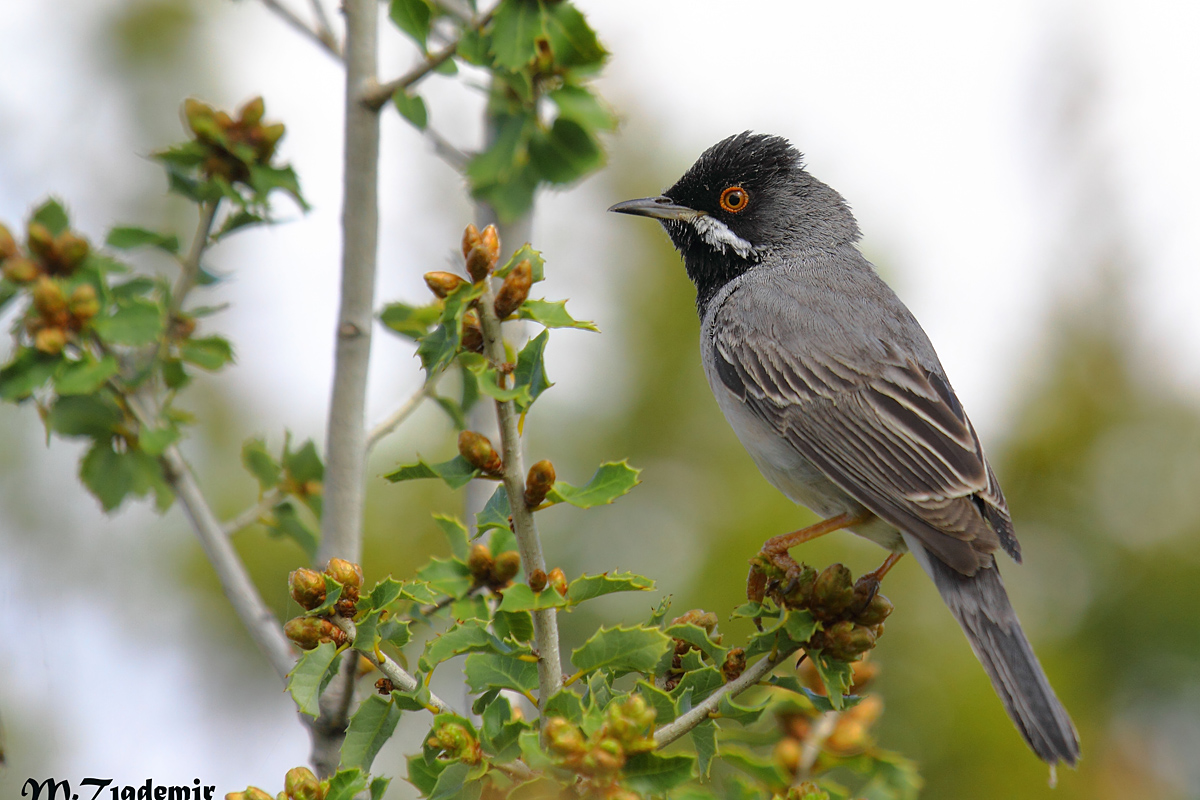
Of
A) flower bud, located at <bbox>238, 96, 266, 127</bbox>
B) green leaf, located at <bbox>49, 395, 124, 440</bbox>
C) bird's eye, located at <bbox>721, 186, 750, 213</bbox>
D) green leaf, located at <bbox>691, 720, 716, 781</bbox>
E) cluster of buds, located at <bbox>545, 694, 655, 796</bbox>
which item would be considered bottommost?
green leaf, located at <bbox>691, 720, 716, 781</bbox>

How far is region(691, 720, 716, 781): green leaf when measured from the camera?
228cm

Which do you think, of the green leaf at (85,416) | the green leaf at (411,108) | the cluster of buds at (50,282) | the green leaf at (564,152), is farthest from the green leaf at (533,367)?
the green leaf at (85,416)

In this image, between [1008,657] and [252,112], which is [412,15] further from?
[1008,657]

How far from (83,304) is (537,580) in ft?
6.93

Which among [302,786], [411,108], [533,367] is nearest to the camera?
[302,786]

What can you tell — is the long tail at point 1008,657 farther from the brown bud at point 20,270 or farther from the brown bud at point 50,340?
the brown bud at point 20,270

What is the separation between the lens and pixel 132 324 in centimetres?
318

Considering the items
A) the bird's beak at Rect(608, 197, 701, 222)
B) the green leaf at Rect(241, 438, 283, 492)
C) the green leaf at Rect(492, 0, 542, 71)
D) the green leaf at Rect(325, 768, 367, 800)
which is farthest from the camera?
the bird's beak at Rect(608, 197, 701, 222)

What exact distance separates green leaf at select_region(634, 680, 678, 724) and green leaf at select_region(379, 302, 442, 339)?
1.83 meters

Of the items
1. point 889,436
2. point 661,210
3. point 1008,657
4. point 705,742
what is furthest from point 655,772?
point 661,210

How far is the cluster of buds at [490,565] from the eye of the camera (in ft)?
7.01

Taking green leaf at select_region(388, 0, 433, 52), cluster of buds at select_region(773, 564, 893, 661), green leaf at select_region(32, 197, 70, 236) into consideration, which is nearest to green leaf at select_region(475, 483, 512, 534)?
cluster of buds at select_region(773, 564, 893, 661)

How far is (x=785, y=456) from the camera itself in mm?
4105

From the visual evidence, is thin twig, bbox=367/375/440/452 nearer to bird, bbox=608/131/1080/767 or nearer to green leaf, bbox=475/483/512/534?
green leaf, bbox=475/483/512/534
